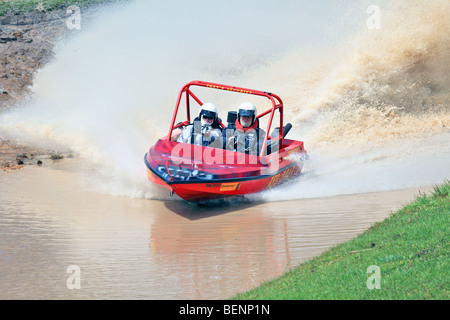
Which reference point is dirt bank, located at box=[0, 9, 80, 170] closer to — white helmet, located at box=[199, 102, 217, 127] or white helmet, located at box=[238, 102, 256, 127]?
white helmet, located at box=[199, 102, 217, 127]

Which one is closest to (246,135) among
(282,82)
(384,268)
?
(384,268)

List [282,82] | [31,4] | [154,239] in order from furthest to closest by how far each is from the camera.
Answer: [31,4]
[282,82]
[154,239]

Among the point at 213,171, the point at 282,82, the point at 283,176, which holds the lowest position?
the point at 213,171

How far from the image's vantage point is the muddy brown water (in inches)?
285

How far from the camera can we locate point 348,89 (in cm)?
1730

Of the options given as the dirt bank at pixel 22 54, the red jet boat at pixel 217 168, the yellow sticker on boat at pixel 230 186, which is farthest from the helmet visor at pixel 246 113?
the dirt bank at pixel 22 54

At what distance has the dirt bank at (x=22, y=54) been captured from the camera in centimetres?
1567

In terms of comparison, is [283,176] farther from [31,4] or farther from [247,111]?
[31,4]

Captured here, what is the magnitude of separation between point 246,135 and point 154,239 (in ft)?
11.0

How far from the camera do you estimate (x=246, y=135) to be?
471 inches

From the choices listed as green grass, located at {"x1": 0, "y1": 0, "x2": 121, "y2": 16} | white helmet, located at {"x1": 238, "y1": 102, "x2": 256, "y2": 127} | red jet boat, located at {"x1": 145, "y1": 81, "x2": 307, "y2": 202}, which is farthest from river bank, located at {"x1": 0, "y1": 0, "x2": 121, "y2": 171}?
white helmet, located at {"x1": 238, "y1": 102, "x2": 256, "y2": 127}

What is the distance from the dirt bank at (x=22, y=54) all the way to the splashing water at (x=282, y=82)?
463 millimetres

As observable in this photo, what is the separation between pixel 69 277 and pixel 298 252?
2828mm

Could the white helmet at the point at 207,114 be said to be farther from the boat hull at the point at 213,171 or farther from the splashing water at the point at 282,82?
the splashing water at the point at 282,82
